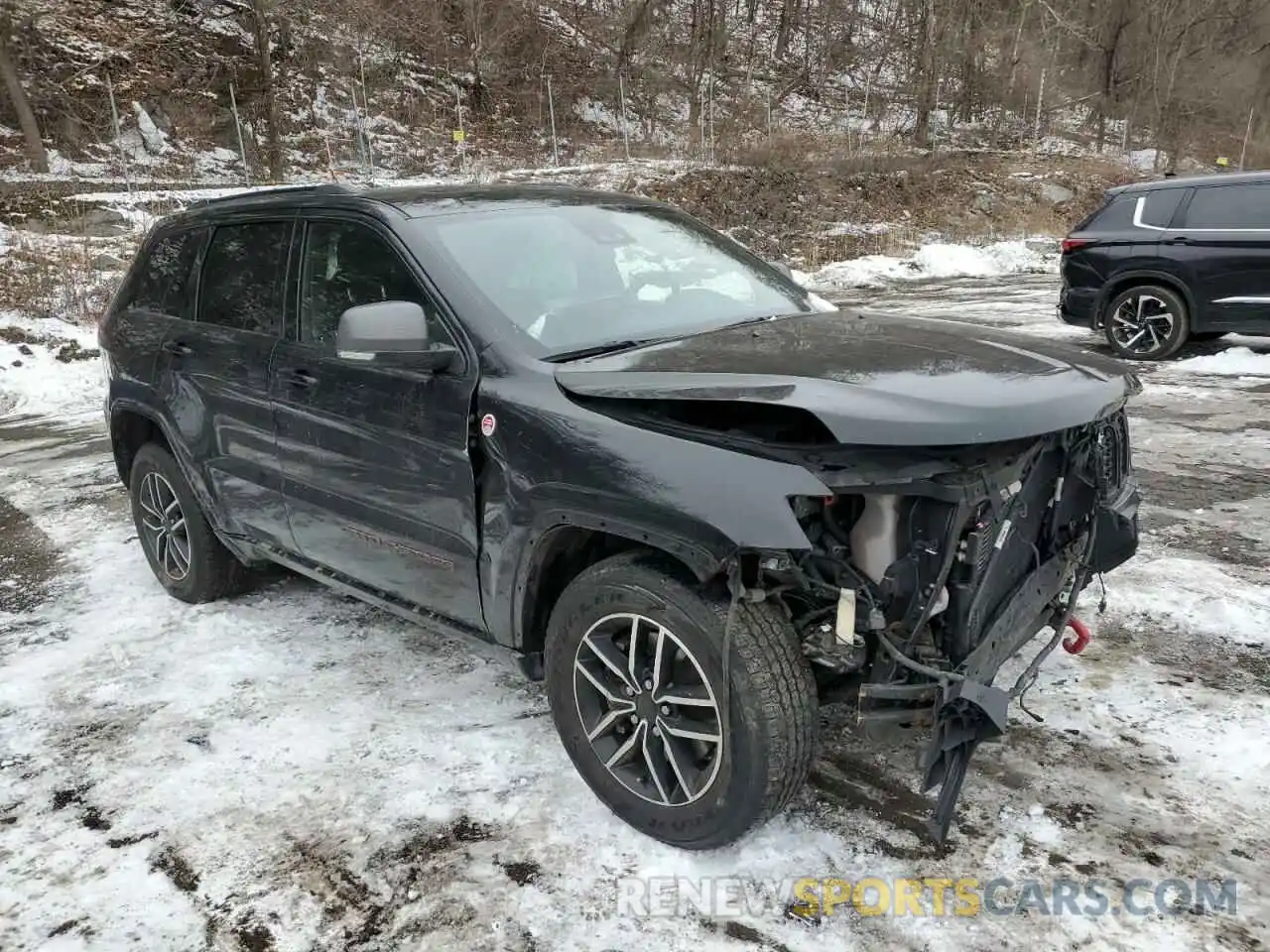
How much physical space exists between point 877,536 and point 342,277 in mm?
2176

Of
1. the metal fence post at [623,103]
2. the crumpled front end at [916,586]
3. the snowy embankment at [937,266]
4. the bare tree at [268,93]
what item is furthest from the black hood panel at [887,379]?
the metal fence post at [623,103]

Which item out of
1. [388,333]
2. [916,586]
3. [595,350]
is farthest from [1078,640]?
[388,333]

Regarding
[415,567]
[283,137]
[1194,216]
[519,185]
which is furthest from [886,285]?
[283,137]

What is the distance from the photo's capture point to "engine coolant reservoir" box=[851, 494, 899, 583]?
2350 mm

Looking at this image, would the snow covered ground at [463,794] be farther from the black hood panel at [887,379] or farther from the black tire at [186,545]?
the black hood panel at [887,379]

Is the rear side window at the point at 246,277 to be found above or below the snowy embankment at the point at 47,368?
above

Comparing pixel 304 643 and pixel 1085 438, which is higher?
pixel 1085 438

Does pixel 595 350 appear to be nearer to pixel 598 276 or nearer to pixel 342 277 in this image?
pixel 598 276

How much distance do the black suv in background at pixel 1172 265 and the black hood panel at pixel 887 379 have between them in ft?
22.4

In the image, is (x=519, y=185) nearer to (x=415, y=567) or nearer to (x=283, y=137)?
(x=415, y=567)

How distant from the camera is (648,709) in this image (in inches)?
103

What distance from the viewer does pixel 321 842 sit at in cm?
275

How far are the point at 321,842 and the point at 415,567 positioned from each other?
915mm

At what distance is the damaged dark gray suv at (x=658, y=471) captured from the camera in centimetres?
231
